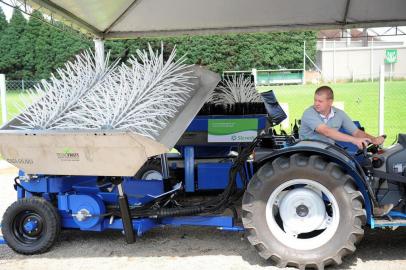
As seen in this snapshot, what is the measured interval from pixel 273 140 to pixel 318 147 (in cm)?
77

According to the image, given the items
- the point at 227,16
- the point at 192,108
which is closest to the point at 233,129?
the point at 192,108

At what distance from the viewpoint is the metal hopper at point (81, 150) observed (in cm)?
414

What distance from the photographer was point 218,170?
19.3ft

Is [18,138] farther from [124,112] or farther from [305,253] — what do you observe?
[305,253]

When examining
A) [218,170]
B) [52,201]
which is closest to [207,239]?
[218,170]

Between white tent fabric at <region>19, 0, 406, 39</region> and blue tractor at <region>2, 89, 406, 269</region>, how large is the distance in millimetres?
3392

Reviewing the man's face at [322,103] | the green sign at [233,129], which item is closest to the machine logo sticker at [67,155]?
the man's face at [322,103]

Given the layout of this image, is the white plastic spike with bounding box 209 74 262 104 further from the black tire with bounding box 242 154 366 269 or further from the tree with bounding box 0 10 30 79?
the tree with bounding box 0 10 30 79

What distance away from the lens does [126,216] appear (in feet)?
15.0

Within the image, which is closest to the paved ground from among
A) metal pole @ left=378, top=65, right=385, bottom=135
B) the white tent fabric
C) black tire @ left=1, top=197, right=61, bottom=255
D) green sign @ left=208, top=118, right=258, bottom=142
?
black tire @ left=1, top=197, right=61, bottom=255

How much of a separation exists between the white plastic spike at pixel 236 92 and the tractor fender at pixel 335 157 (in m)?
2.48

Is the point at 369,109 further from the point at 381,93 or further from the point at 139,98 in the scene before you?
the point at 139,98

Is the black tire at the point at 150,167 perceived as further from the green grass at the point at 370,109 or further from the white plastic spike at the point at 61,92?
the green grass at the point at 370,109

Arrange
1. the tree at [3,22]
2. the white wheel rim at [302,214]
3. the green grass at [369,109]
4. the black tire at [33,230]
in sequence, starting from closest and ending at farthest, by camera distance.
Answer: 1. the white wheel rim at [302,214]
2. the black tire at [33,230]
3. the green grass at [369,109]
4. the tree at [3,22]
